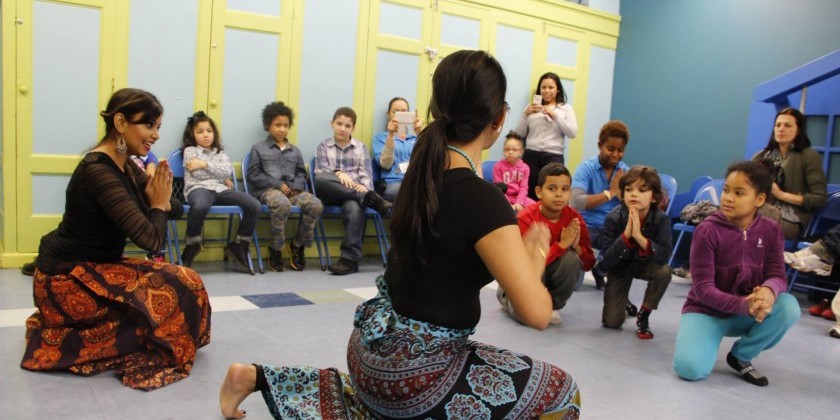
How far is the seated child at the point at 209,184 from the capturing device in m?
4.45

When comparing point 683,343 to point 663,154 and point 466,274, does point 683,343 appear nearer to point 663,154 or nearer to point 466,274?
point 466,274

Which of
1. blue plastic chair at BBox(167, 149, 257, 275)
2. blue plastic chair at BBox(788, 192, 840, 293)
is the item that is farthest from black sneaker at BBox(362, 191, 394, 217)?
blue plastic chair at BBox(788, 192, 840, 293)

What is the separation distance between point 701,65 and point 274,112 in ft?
12.8

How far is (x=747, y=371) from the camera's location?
2.92 metres

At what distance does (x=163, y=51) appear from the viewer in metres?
4.60

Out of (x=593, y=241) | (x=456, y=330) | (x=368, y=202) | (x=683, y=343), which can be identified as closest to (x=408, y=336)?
(x=456, y=330)

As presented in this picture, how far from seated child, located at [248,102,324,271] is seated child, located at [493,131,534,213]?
1434 millimetres

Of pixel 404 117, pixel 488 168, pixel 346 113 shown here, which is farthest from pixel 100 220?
pixel 488 168

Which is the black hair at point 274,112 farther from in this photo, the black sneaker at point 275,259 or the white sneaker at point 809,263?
the white sneaker at point 809,263

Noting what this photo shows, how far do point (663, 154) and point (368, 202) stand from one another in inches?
127

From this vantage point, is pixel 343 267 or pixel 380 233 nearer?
pixel 343 267

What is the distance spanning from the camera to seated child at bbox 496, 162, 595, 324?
350 cm

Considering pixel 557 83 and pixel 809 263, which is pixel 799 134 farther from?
pixel 557 83

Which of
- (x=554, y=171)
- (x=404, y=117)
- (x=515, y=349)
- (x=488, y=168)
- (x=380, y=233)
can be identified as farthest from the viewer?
(x=488, y=168)
